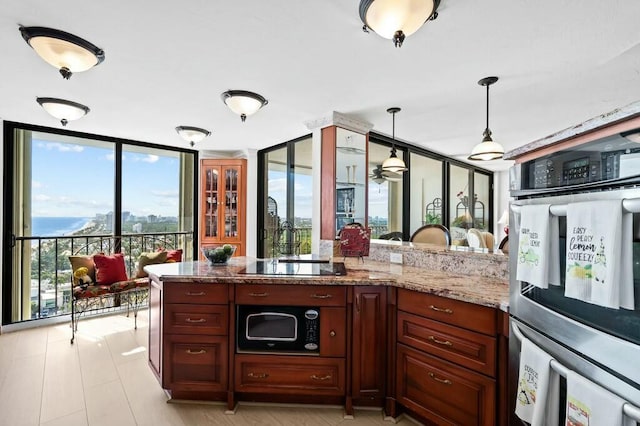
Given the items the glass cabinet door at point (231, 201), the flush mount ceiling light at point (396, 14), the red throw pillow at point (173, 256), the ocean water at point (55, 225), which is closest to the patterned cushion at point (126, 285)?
the red throw pillow at point (173, 256)

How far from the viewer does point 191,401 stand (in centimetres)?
Result: 219

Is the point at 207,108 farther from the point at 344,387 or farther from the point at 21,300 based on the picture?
the point at 21,300

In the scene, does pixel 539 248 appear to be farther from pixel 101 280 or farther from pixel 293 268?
pixel 101 280

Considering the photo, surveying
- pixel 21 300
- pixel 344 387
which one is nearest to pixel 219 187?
pixel 21 300

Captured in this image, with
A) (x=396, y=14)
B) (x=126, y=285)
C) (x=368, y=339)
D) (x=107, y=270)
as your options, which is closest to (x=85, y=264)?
(x=107, y=270)

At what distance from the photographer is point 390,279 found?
6.61ft

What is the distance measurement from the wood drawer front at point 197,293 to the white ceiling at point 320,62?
5.01ft

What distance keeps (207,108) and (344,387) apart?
108 inches

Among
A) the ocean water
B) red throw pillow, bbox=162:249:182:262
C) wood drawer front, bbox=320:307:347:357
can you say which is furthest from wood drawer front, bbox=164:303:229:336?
the ocean water

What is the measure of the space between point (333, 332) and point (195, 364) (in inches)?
37.3

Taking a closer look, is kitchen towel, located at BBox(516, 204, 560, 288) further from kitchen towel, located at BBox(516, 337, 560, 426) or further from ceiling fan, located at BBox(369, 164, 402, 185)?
ceiling fan, located at BBox(369, 164, 402, 185)

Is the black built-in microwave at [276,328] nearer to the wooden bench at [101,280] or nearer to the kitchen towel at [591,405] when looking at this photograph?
the kitchen towel at [591,405]

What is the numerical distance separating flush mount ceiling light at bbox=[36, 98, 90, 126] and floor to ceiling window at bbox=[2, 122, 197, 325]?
3.95 ft

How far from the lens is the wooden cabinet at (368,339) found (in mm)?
2031
